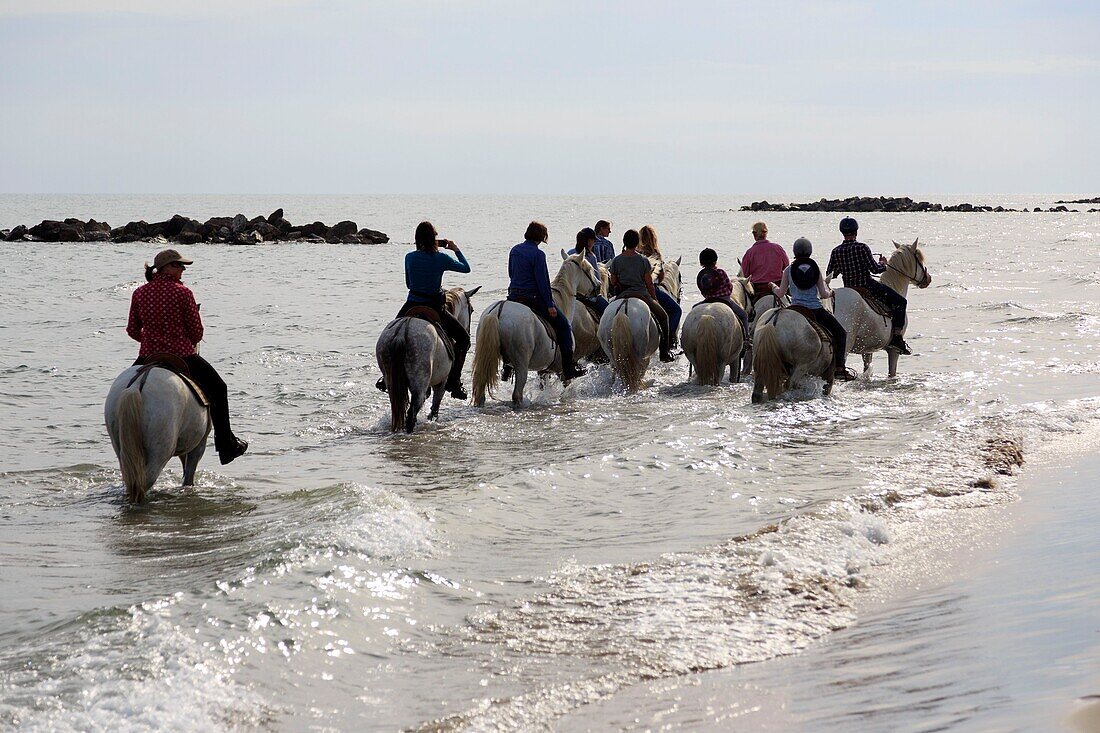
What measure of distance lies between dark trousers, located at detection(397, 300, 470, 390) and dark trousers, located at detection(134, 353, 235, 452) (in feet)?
11.0

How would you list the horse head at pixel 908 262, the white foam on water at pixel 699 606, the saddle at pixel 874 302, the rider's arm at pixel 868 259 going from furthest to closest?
the horse head at pixel 908 262, the saddle at pixel 874 302, the rider's arm at pixel 868 259, the white foam on water at pixel 699 606

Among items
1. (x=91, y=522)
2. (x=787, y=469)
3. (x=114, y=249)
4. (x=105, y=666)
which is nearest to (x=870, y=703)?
(x=105, y=666)

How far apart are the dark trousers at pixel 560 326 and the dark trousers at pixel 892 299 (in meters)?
4.25

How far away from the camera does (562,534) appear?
26.0 feet

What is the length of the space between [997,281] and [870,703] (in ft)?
127

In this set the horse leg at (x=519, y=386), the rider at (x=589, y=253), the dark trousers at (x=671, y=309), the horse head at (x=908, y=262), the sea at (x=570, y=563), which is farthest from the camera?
the dark trousers at (x=671, y=309)

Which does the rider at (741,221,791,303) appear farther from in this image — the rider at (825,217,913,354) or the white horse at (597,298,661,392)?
the white horse at (597,298,661,392)

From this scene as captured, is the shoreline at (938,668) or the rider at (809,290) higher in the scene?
the rider at (809,290)

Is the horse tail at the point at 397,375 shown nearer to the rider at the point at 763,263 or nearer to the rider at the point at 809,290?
the rider at the point at 809,290

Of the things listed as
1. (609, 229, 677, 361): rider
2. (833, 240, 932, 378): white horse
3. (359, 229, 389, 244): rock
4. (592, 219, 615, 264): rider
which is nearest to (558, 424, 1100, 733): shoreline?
(833, 240, 932, 378): white horse

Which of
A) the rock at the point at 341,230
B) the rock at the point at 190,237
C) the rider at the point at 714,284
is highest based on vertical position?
the rock at the point at 341,230

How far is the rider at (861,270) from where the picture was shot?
14641mm

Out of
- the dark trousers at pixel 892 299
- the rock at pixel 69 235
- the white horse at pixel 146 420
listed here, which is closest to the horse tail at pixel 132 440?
the white horse at pixel 146 420

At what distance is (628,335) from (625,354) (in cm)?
29
